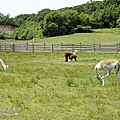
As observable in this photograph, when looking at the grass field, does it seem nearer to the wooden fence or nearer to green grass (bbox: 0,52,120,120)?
green grass (bbox: 0,52,120,120)

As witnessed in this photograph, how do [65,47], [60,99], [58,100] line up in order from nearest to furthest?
[58,100] < [60,99] < [65,47]

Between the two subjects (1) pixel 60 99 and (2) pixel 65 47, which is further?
(2) pixel 65 47

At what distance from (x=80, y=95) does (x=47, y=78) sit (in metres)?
4.02

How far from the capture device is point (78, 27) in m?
99.4

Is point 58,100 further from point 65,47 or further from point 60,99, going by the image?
point 65,47

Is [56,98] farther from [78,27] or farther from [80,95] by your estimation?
[78,27]

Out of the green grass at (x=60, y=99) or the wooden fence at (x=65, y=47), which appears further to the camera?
the wooden fence at (x=65, y=47)

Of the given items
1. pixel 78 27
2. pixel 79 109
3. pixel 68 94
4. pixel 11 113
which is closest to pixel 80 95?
pixel 68 94

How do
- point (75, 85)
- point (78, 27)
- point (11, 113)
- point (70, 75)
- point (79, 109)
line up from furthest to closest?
1. point (78, 27)
2. point (70, 75)
3. point (75, 85)
4. point (79, 109)
5. point (11, 113)

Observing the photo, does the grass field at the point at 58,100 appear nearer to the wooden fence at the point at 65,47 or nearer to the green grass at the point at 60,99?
the green grass at the point at 60,99

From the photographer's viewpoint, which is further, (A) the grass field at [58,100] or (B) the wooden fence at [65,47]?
(B) the wooden fence at [65,47]

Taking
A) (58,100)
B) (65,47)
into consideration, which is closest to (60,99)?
(58,100)

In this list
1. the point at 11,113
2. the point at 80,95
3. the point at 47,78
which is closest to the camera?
the point at 11,113

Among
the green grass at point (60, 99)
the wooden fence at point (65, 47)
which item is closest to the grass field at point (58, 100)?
the green grass at point (60, 99)
